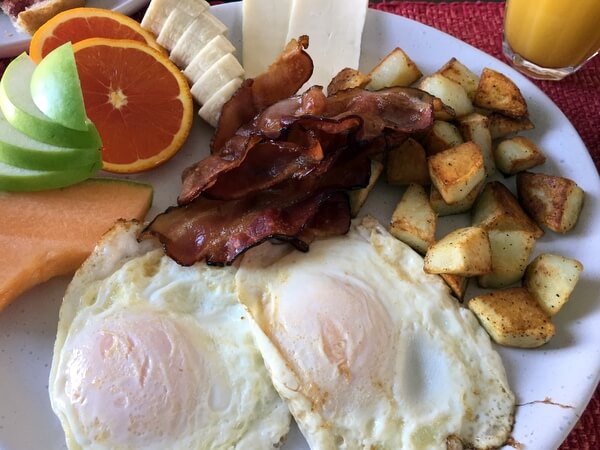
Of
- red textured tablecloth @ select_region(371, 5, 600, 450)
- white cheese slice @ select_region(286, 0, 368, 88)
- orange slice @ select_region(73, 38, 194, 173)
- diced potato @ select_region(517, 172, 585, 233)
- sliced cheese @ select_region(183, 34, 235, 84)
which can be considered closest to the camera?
diced potato @ select_region(517, 172, 585, 233)

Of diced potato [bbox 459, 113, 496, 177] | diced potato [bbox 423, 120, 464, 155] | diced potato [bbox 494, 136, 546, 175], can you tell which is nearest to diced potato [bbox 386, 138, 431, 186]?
diced potato [bbox 423, 120, 464, 155]

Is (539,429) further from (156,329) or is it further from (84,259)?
(84,259)

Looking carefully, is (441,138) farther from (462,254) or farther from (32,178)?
(32,178)

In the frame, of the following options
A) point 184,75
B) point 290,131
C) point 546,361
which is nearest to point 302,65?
point 290,131

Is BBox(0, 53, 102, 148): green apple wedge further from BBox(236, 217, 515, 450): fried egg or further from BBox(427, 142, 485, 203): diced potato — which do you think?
BBox(427, 142, 485, 203): diced potato

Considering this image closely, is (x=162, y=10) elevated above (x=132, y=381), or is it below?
above

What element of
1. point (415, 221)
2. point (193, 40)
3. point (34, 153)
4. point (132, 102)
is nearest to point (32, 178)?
point (34, 153)
